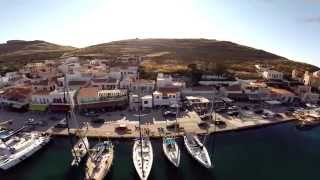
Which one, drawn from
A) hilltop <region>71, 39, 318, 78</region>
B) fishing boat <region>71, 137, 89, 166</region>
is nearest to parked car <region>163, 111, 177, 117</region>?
fishing boat <region>71, 137, 89, 166</region>

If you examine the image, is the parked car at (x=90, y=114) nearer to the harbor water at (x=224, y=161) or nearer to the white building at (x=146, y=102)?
the harbor water at (x=224, y=161)

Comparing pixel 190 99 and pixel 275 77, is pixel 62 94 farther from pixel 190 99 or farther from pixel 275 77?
pixel 275 77

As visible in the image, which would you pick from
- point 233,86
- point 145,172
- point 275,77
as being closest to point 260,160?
point 145,172

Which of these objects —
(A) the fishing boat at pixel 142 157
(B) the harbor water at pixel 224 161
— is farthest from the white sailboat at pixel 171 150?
(A) the fishing boat at pixel 142 157

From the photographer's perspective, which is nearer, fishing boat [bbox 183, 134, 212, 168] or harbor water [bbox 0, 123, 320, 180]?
harbor water [bbox 0, 123, 320, 180]

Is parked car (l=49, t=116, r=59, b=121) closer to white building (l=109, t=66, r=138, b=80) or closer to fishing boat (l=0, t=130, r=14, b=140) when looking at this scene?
fishing boat (l=0, t=130, r=14, b=140)
